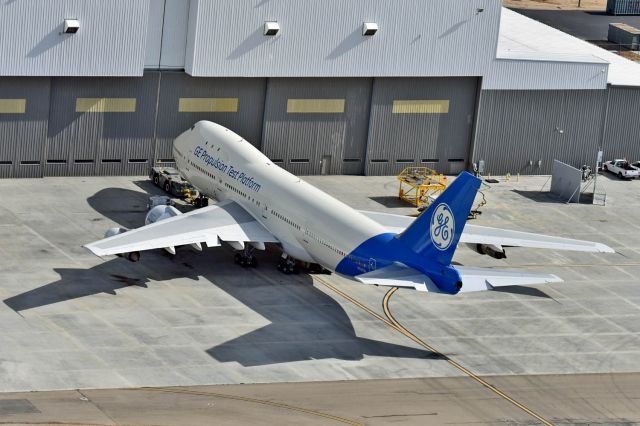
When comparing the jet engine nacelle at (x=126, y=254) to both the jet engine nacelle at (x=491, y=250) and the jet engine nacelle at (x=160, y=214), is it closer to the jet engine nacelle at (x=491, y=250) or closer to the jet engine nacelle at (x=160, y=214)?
the jet engine nacelle at (x=160, y=214)

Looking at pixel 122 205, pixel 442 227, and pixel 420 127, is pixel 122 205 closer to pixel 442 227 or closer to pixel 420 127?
pixel 420 127

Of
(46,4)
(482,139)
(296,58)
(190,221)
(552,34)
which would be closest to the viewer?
(190,221)

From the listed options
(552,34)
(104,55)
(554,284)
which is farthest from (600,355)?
(552,34)

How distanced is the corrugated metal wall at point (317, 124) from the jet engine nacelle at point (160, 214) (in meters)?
19.4

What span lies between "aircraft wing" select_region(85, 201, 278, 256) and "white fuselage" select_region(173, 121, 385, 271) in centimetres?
85

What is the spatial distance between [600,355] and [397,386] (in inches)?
547

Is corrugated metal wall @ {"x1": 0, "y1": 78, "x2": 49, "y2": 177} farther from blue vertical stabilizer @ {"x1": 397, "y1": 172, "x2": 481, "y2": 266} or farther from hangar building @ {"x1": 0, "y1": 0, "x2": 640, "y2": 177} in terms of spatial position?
blue vertical stabilizer @ {"x1": 397, "y1": 172, "x2": 481, "y2": 266}

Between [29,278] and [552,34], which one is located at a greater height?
[552,34]

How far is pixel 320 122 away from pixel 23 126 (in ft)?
75.9

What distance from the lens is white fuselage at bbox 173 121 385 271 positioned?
85.0 m

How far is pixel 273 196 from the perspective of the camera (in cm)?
9088

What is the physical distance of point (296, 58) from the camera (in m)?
108

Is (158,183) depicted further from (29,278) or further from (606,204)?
(606,204)

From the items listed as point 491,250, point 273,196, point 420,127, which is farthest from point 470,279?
point 420,127
